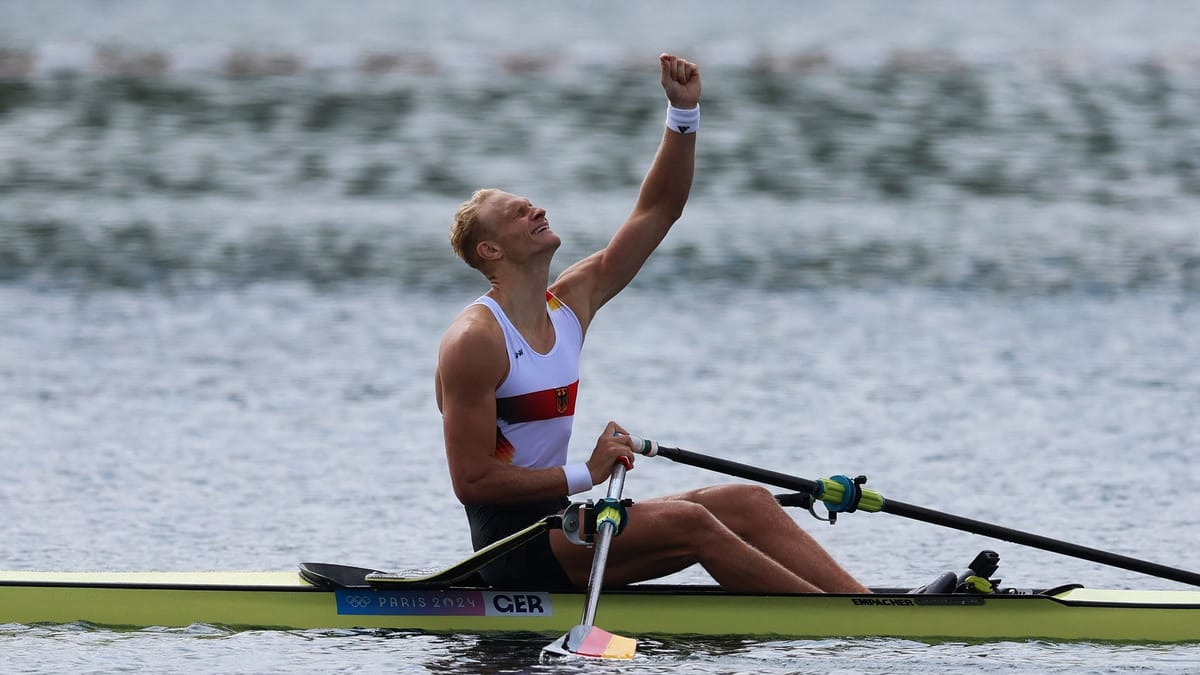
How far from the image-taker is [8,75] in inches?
1296

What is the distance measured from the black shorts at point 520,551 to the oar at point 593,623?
262 millimetres

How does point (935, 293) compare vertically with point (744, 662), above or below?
above

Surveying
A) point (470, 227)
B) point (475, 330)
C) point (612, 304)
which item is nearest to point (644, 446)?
point (475, 330)

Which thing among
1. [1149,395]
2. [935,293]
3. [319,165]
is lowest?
[1149,395]

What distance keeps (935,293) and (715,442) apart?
6.34 meters

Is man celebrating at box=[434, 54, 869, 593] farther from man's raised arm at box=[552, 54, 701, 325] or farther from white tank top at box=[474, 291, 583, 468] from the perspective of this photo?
man's raised arm at box=[552, 54, 701, 325]

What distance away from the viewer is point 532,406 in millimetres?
7605

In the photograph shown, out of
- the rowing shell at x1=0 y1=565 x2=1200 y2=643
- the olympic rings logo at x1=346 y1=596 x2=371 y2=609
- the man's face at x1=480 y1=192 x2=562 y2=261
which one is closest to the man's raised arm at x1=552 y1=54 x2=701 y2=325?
the man's face at x1=480 y1=192 x2=562 y2=261

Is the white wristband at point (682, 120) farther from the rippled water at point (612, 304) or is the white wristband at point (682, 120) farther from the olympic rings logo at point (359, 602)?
the olympic rings logo at point (359, 602)

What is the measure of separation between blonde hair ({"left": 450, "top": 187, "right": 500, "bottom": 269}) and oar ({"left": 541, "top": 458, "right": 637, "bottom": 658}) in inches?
44.0

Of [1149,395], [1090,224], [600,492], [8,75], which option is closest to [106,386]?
[600,492]

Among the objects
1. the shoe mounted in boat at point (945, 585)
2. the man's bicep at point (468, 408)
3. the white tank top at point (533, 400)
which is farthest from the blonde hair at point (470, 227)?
the shoe mounted in boat at point (945, 585)

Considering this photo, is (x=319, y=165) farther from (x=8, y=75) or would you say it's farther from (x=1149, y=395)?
(x=1149, y=395)

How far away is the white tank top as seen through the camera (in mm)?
7574
